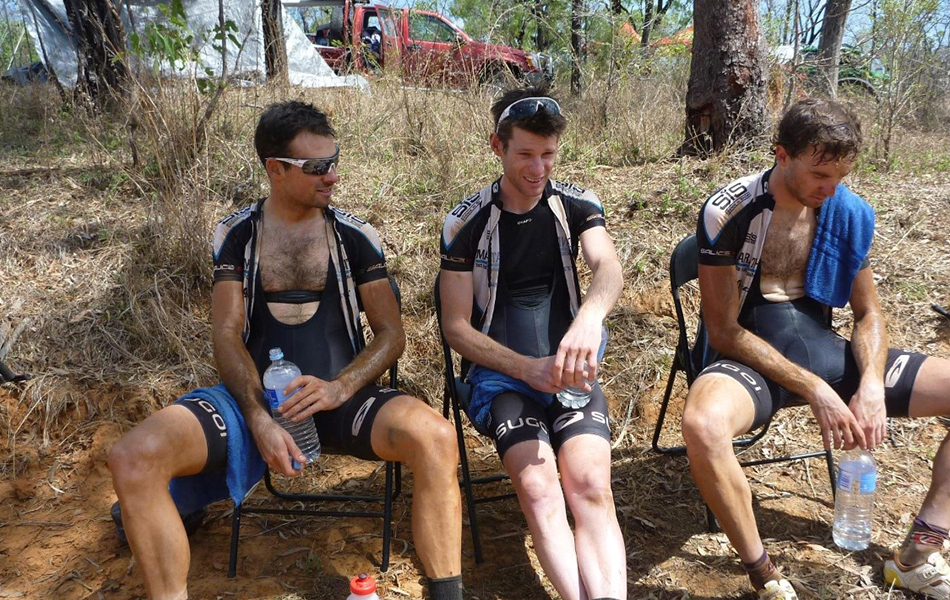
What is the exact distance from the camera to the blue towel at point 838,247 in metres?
3.07

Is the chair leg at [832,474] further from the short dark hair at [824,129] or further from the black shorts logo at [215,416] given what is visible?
the black shorts logo at [215,416]

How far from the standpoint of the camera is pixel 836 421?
2738 mm

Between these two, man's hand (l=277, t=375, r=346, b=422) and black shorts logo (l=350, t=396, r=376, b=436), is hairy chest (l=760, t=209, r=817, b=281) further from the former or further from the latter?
man's hand (l=277, t=375, r=346, b=422)

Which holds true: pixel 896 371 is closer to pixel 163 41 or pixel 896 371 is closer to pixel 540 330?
pixel 540 330

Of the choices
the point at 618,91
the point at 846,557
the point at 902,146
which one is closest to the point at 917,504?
the point at 846,557

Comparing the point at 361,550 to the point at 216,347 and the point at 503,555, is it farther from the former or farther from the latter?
the point at 216,347

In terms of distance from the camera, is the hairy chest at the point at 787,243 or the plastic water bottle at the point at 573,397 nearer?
the plastic water bottle at the point at 573,397

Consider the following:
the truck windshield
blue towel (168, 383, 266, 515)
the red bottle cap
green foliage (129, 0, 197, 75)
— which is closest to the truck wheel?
the truck windshield

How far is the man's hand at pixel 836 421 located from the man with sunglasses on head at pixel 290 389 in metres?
1.37

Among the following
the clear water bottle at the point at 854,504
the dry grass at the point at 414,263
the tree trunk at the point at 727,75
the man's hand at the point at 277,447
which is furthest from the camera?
the tree trunk at the point at 727,75

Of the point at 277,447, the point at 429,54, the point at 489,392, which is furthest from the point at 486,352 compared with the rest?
the point at 429,54

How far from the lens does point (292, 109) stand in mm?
3094

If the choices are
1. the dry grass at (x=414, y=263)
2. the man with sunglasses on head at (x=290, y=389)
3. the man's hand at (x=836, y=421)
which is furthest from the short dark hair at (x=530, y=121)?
the dry grass at (x=414, y=263)

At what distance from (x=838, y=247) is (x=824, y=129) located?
58 cm
